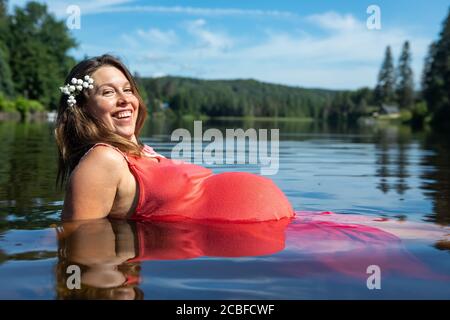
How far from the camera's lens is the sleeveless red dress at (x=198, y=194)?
3787 millimetres

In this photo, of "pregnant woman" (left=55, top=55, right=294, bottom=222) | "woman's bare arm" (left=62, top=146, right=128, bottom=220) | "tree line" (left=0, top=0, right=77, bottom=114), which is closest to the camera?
"woman's bare arm" (left=62, top=146, right=128, bottom=220)

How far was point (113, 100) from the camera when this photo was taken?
3904 millimetres

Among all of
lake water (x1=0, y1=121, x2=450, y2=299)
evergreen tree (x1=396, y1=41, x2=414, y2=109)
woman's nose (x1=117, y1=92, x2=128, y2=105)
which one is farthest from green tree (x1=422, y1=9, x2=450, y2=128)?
woman's nose (x1=117, y1=92, x2=128, y2=105)

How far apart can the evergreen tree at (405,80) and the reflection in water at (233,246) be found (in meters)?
102

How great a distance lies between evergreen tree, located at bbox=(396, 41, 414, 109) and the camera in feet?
329

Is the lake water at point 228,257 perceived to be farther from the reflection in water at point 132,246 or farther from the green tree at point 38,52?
the green tree at point 38,52

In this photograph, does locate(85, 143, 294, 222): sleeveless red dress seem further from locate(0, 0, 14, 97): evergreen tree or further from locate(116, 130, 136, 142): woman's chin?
locate(0, 0, 14, 97): evergreen tree

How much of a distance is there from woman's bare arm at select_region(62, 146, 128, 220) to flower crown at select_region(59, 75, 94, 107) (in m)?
0.46

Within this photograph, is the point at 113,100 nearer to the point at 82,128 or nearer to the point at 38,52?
the point at 82,128

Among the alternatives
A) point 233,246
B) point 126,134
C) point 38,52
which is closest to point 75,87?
point 126,134

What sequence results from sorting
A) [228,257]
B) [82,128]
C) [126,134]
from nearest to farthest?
[228,257]
[82,128]
[126,134]

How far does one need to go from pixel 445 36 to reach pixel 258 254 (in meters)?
64.1

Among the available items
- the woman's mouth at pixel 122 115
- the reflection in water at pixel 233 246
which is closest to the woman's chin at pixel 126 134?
the woman's mouth at pixel 122 115

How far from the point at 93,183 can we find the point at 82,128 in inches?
19.4
